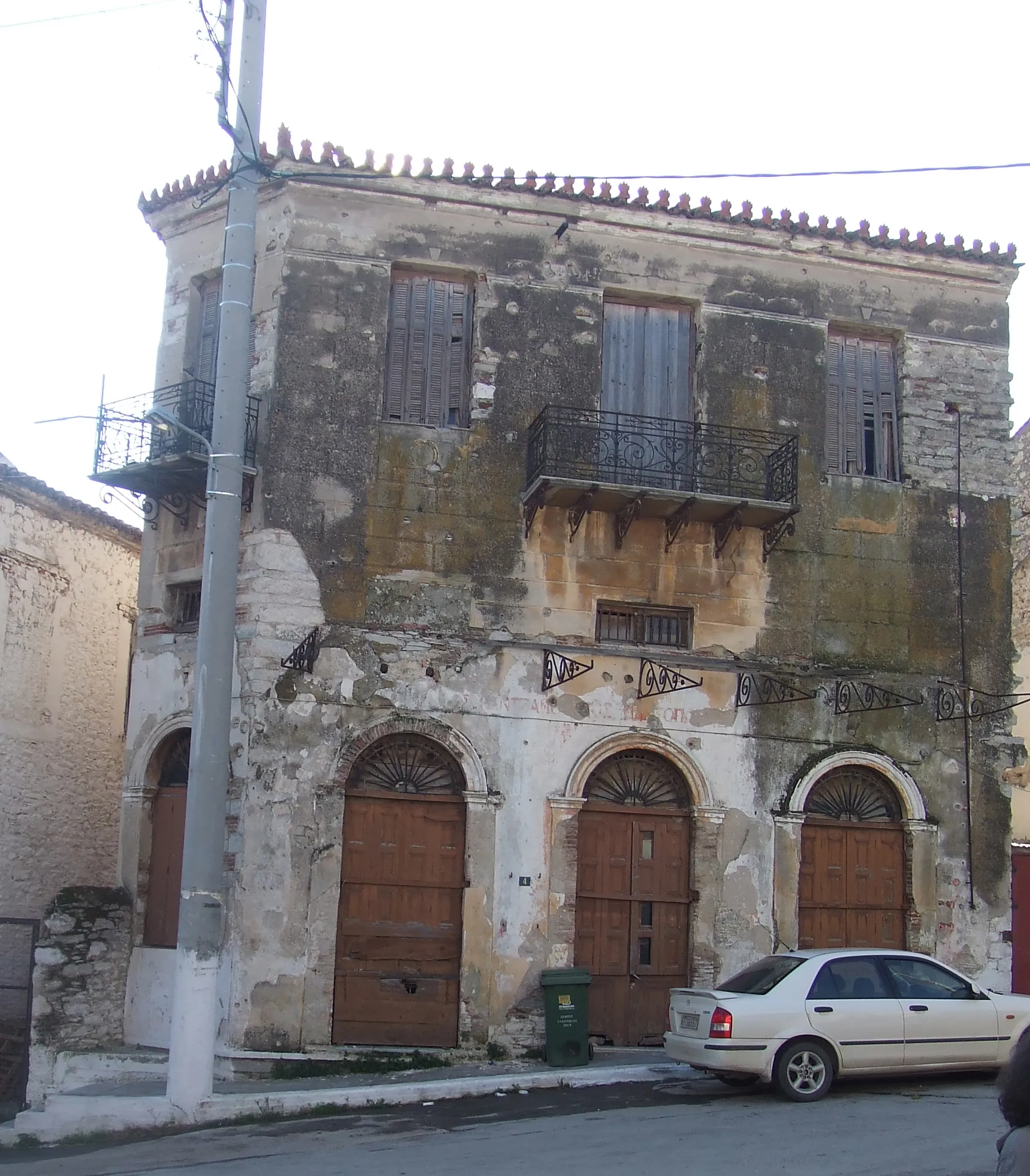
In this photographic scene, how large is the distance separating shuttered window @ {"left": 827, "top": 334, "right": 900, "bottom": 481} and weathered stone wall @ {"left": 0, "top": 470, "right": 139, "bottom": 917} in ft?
36.4

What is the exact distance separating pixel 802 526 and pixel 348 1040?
8.18 m

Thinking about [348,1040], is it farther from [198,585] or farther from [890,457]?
[890,457]

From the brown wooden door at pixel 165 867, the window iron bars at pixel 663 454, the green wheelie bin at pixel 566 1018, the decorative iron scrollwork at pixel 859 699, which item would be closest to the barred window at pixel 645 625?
the window iron bars at pixel 663 454

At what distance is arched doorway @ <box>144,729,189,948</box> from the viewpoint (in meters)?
15.5

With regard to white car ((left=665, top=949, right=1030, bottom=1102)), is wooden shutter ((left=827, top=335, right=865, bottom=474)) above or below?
above

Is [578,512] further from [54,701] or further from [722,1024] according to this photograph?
[54,701]

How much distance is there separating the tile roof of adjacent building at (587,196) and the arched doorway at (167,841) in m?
6.68

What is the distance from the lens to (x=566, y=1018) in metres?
14.4

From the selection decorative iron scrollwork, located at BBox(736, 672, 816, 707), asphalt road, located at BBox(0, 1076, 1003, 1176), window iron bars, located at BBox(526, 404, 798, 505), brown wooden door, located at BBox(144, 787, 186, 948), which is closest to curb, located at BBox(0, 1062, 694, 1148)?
asphalt road, located at BBox(0, 1076, 1003, 1176)

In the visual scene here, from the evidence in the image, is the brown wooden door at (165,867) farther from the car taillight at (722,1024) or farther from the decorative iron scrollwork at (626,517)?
the car taillight at (722,1024)

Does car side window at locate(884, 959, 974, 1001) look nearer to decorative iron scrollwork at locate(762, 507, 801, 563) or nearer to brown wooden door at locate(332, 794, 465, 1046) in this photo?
brown wooden door at locate(332, 794, 465, 1046)

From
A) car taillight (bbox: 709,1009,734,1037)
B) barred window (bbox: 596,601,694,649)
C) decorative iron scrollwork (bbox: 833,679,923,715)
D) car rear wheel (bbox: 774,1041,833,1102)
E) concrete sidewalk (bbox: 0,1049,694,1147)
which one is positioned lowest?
concrete sidewalk (bbox: 0,1049,694,1147)

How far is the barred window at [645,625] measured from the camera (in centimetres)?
1617

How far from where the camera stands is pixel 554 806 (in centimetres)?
1539
